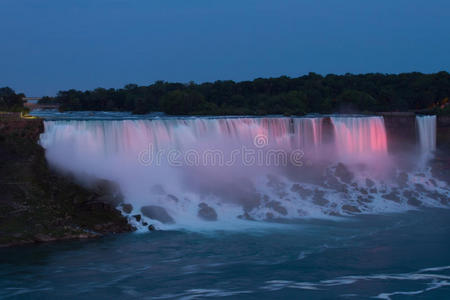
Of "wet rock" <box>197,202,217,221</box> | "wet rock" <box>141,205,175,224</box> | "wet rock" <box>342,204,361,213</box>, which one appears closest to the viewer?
"wet rock" <box>141,205,175,224</box>

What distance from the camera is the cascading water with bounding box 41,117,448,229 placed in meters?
22.2

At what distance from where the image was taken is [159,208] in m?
21.0

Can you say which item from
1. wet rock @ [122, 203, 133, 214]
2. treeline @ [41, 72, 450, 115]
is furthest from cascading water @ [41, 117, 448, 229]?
treeline @ [41, 72, 450, 115]

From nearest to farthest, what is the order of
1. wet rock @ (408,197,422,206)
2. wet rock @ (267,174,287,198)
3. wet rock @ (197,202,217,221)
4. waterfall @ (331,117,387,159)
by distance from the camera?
wet rock @ (197,202,217,221)
wet rock @ (267,174,287,198)
wet rock @ (408,197,422,206)
waterfall @ (331,117,387,159)

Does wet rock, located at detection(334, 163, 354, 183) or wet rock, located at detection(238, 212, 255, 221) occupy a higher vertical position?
wet rock, located at detection(334, 163, 354, 183)

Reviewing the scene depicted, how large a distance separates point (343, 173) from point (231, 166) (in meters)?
5.58

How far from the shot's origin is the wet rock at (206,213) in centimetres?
2111

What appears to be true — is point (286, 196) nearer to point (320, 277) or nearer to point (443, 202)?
point (443, 202)

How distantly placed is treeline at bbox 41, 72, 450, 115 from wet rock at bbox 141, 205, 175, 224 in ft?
86.8

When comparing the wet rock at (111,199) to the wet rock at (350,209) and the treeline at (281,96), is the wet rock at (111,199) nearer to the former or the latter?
the wet rock at (350,209)

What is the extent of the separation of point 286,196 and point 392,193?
5422 mm

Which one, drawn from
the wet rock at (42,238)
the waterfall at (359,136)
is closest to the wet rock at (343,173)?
the waterfall at (359,136)

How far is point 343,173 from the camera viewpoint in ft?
92.0

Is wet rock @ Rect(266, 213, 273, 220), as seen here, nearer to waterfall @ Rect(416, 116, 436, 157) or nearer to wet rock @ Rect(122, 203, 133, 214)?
wet rock @ Rect(122, 203, 133, 214)
